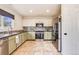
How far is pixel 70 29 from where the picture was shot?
13.2 feet

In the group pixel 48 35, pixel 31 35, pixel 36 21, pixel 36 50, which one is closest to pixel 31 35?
pixel 31 35

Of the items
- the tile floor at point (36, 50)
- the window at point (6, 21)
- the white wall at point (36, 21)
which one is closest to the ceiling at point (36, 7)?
the window at point (6, 21)

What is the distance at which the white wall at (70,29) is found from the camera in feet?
12.7

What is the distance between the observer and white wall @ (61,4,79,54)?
3.88 m

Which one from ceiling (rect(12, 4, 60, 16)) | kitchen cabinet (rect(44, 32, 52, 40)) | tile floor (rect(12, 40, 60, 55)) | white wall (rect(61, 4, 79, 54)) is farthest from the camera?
kitchen cabinet (rect(44, 32, 52, 40))

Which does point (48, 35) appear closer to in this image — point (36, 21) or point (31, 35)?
point (31, 35)

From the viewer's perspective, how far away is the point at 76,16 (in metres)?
3.84

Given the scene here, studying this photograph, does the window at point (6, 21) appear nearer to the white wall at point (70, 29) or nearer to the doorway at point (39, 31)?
the white wall at point (70, 29)

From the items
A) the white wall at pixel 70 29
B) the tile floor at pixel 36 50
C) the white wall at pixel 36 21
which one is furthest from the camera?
the white wall at pixel 36 21

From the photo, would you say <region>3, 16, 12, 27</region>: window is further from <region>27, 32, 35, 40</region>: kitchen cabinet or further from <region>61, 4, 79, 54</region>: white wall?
<region>27, 32, 35, 40</region>: kitchen cabinet

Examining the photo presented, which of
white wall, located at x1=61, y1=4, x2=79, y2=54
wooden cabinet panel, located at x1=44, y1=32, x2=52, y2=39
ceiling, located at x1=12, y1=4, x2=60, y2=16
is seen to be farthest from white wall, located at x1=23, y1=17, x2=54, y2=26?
white wall, located at x1=61, y1=4, x2=79, y2=54

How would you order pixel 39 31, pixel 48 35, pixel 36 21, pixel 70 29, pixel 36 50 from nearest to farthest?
1. pixel 70 29
2. pixel 36 50
3. pixel 48 35
4. pixel 39 31
5. pixel 36 21

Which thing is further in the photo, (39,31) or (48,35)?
(39,31)
